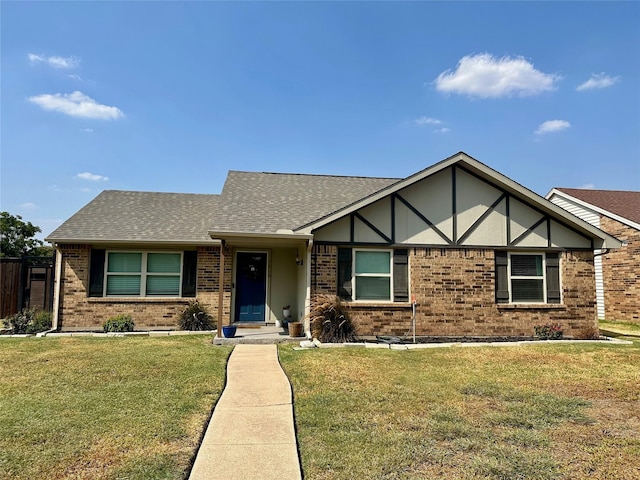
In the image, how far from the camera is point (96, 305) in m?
12.3

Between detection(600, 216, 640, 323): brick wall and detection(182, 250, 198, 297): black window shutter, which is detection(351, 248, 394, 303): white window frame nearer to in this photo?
detection(182, 250, 198, 297): black window shutter

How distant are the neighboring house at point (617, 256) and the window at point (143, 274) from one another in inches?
585

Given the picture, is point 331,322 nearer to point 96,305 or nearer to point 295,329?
point 295,329

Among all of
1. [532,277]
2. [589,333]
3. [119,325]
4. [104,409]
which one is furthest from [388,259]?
[119,325]

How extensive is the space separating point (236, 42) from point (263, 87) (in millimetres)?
2071

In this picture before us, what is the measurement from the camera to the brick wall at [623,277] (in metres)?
15.1

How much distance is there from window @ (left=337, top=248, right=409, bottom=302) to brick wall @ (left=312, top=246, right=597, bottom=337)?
0.73ft

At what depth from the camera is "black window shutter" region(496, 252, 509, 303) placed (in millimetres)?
11305

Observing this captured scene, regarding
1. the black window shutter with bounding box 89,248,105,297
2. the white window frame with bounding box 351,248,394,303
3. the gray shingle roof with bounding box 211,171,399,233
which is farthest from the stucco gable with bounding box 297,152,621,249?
the black window shutter with bounding box 89,248,105,297

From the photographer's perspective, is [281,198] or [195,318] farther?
[281,198]

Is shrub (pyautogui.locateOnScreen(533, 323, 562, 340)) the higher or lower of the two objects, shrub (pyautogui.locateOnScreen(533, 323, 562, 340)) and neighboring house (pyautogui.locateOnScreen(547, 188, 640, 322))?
the lower

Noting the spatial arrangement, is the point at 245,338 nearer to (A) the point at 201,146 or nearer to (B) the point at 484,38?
(A) the point at 201,146

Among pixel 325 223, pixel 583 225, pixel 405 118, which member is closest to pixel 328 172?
pixel 405 118

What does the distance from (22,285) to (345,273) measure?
11.6m
